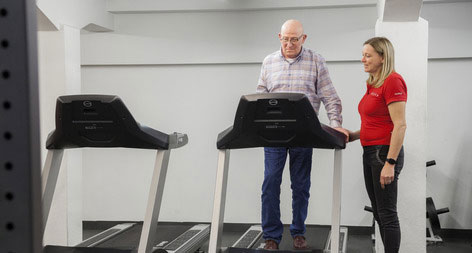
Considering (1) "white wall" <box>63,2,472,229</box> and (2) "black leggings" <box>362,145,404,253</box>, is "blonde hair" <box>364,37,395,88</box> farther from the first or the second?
(1) "white wall" <box>63,2,472,229</box>

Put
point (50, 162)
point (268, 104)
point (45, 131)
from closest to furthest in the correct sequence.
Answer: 1. point (268, 104)
2. point (50, 162)
3. point (45, 131)

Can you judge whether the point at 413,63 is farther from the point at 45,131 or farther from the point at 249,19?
the point at 45,131

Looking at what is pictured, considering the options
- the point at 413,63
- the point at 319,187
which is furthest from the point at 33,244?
the point at 319,187

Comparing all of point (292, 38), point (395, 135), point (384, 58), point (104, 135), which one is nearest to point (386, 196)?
point (395, 135)

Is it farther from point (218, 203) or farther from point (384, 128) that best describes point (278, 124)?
point (384, 128)

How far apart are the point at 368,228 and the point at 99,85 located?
2.92 m

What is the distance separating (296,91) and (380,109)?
0.75 meters

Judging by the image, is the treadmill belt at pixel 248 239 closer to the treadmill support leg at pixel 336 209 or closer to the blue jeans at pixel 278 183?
the blue jeans at pixel 278 183

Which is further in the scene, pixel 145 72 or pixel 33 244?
pixel 145 72

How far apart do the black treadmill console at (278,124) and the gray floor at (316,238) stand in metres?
1.28

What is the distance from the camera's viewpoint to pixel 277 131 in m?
2.84

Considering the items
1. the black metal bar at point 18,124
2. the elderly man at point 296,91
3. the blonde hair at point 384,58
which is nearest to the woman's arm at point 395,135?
the blonde hair at point 384,58

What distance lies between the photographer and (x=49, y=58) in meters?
4.39

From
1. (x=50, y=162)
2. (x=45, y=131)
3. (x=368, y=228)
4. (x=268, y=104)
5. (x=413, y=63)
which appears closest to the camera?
(x=268, y=104)
